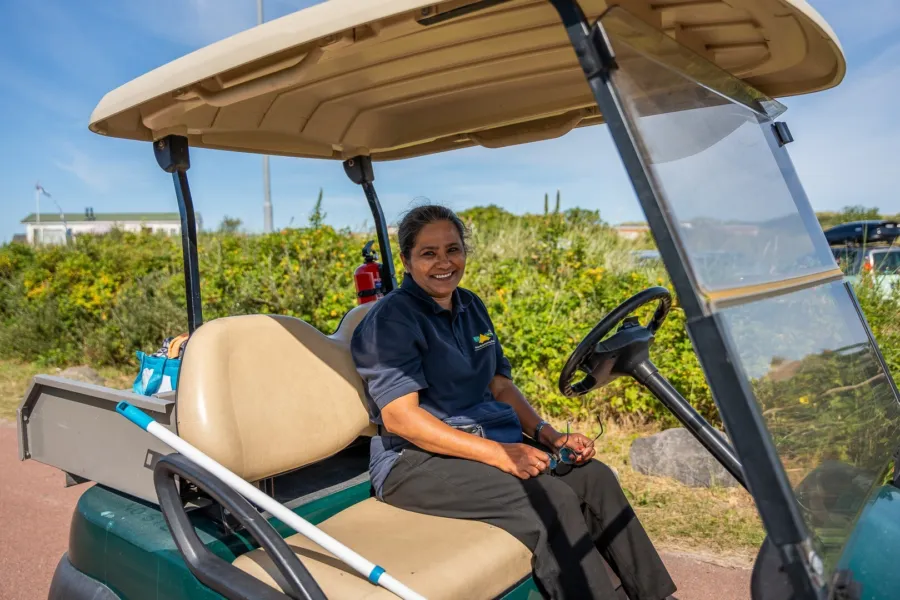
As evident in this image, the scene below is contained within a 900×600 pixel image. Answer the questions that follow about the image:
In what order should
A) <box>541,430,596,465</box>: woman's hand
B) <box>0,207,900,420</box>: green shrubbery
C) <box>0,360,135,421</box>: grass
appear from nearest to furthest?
<box>541,430,596,465</box>: woman's hand, <box>0,207,900,420</box>: green shrubbery, <box>0,360,135,421</box>: grass

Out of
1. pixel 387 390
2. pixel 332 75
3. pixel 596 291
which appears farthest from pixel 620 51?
pixel 596 291

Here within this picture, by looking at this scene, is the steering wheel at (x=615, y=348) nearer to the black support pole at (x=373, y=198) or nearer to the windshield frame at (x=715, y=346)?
the windshield frame at (x=715, y=346)

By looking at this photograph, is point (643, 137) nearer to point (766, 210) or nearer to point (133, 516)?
point (766, 210)

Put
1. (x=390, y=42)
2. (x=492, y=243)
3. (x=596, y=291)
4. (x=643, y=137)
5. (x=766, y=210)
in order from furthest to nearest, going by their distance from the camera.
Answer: (x=492, y=243) → (x=596, y=291) → (x=390, y=42) → (x=766, y=210) → (x=643, y=137)

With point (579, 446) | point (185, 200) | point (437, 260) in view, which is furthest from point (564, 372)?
point (185, 200)

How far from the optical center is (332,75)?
197 centimetres

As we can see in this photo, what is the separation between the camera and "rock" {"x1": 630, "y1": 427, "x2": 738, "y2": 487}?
3.67 metres

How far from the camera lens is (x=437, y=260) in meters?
2.22

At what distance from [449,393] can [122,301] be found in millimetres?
6000

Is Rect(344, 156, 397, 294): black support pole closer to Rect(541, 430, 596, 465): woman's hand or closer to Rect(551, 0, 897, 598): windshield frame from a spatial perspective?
Rect(541, 430, 596, 465): woman's hand

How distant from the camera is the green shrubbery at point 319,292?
4.46 m

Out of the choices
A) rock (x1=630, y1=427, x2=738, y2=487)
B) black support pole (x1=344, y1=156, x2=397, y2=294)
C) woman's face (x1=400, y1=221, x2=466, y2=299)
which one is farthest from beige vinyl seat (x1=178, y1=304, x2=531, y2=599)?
rock (x1=630, y1=427, x2=738, y2=487)

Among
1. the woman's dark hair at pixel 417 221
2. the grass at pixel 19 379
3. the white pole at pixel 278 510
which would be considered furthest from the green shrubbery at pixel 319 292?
the white pole at pixel 278 510

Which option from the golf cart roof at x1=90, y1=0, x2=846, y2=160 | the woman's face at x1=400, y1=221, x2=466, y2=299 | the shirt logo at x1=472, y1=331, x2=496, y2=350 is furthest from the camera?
the shirt logo at x1=472, y1=331, x2=496, y2=350
